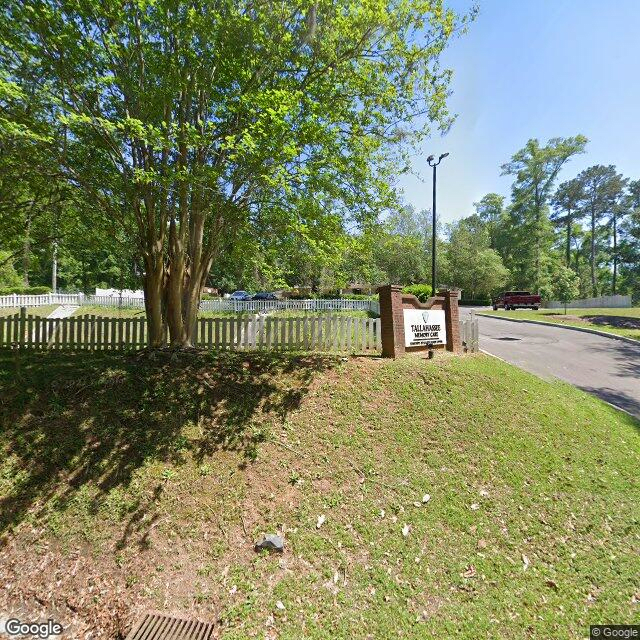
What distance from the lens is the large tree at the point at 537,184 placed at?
132 feet

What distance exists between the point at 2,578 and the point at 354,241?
6999 millimetres

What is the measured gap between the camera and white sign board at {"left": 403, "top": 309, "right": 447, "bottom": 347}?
8.16 m

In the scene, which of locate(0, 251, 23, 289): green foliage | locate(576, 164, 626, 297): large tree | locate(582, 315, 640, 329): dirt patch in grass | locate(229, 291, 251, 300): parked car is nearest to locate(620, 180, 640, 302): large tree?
locate(576, 164, 626, 297): large tree

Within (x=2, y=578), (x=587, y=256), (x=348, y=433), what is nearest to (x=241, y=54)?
(x=348, y=433)

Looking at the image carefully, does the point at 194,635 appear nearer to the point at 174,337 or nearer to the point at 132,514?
the point at 132,514

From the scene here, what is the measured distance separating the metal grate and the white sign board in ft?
20.4

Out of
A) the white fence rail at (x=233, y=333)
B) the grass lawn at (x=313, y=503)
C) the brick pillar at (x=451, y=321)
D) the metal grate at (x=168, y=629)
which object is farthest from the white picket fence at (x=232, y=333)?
the metal grate at (x=168, y=629)

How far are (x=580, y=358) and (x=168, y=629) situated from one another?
42.5 ft

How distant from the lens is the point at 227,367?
7.04 metres

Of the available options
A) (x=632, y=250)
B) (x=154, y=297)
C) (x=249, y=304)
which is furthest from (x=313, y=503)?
(x=632, y=250)

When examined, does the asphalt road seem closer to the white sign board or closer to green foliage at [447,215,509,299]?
the white sign board

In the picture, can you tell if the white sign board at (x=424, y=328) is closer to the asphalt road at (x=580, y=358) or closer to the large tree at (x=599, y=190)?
the asphalt road at (x=580, y=358)

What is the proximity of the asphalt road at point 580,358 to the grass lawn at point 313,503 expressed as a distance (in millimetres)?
1881

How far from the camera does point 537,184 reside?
41.9 metres
